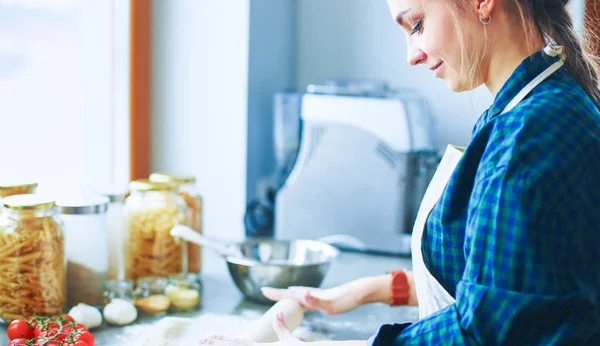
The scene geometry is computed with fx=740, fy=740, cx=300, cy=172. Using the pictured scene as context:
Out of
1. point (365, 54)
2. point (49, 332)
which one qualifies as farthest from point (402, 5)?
point (365, 54)

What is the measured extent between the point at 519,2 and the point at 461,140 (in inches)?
42.2

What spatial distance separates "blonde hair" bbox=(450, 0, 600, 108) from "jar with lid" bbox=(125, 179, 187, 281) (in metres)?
0.70

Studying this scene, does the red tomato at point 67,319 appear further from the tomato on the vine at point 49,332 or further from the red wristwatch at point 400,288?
the red wristwatch at point 400,288

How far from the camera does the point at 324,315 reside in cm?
132

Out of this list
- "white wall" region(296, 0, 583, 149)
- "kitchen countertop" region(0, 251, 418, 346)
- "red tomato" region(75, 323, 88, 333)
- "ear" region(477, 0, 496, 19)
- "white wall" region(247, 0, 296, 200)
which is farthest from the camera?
"white wall" region(296, 0, 583, 149)

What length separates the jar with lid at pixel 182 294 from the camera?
4.28 feet

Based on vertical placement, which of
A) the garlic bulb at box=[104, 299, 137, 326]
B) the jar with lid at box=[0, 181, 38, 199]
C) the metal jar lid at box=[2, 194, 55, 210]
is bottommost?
the garlic bulb at box=[104, 299, 137, 326]

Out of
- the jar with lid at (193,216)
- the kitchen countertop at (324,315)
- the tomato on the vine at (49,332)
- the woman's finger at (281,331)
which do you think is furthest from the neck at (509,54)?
the jar with lid at (193,216)

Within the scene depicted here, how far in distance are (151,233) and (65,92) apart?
48 cm

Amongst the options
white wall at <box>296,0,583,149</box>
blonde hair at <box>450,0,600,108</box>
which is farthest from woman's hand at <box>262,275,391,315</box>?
white wall at <box>296,0,583,149</box>

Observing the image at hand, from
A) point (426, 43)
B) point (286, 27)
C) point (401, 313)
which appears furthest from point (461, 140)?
point (426, 43)

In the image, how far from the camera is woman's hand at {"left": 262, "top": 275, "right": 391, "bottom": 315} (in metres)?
1.23

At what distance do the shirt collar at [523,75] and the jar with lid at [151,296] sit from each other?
70 centimetres

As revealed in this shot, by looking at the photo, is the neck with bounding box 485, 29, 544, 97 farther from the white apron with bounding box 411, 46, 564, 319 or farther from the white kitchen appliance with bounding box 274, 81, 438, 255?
the white kitchen appliance with bounding box 274, 81, 438, 255
